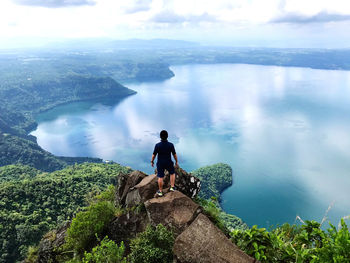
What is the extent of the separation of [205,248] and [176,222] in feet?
5.58

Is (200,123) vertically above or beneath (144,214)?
beneath

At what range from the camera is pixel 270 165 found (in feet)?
324

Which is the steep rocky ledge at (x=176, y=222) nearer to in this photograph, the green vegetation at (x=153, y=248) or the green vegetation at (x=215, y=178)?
the green vegetation at (x=153, y=248)

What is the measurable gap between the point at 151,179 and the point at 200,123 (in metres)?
143

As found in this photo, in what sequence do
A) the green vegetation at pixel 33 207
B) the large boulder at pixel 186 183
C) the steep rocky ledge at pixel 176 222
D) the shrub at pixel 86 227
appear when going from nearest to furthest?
the steep rocky ledge at pixel 176 222 < the shrub at pixel 86 227 < the large boulder at pixel 186 183 < the green vegetation at pixel 33 207

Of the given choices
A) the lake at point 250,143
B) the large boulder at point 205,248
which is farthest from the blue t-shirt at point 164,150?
the lake at point 250,143

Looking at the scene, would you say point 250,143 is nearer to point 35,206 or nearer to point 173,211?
point 35,206

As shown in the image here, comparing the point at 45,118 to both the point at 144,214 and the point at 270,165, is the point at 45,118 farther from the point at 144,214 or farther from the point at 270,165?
the point at 144,214

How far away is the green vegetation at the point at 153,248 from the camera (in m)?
6.18

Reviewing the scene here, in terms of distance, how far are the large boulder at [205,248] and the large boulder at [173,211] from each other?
1167 millimetres

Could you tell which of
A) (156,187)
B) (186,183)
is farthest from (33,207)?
(186,183)

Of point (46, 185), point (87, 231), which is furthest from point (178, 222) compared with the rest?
point (46, 185)

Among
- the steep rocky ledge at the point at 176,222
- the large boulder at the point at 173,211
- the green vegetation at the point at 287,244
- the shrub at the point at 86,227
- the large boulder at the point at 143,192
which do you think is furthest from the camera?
the large boulder at the point at 143,192

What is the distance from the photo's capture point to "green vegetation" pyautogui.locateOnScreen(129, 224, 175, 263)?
6.18 meters
